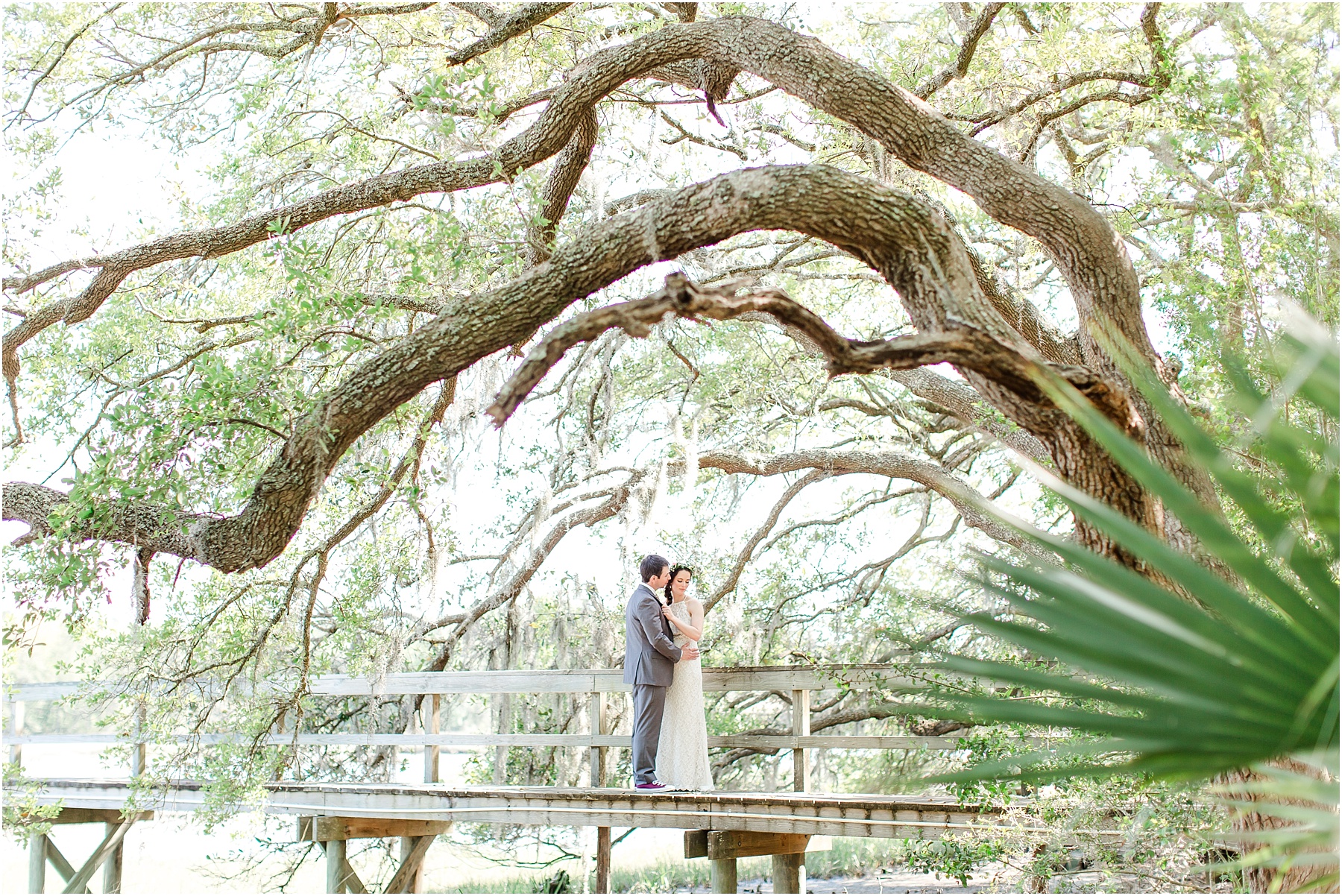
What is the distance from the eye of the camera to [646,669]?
6.71 m

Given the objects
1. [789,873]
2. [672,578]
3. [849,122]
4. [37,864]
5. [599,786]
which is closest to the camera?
[849,122]

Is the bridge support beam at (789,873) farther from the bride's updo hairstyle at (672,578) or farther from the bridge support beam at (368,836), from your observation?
the bridge support beam at (368,836)

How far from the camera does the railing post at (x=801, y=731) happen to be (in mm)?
6926

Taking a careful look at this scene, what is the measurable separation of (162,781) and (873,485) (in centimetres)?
742

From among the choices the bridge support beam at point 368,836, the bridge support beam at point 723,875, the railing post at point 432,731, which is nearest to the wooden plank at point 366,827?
the bridge support beam at point 368,836

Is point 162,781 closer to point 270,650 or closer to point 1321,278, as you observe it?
point 270,650

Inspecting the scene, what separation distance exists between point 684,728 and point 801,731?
77cm

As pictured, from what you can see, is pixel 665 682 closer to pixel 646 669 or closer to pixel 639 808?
pixel 646 669

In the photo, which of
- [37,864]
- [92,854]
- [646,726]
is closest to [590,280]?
[646,726]

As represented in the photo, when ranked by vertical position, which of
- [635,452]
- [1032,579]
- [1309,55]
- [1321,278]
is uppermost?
[1309,55]

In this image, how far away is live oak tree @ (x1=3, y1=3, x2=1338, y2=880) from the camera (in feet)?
12.6

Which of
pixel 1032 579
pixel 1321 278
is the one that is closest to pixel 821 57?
pixel 1321 278

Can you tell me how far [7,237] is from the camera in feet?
19.9

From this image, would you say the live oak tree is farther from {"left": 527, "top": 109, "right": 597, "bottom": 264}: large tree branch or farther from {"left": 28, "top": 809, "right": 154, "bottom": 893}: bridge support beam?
{"left": 28, "top": 809, "right": 154, "bottom": 893}: bridge support beam
